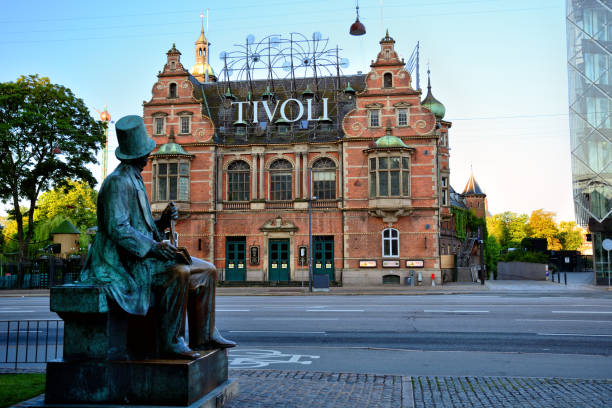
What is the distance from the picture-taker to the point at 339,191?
128ft

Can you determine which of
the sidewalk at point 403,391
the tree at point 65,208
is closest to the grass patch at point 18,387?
the sidewalk at point 403,391

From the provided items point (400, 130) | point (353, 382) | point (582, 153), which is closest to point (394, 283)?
point (400, 130)

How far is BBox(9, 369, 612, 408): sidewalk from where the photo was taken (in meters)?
6.59

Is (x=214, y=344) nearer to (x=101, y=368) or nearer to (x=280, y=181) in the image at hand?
(x=101, y=368)

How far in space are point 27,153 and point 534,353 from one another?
36.8 metres

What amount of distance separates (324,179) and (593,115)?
18.9 m

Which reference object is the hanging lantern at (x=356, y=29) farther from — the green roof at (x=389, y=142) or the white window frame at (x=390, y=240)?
the white window frame at (x=390, y=240)

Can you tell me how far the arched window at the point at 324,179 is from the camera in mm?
39438

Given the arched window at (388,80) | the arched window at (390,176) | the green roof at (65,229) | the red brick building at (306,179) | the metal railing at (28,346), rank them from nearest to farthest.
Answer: the metal railing at (28,346)
the arched window at (390,176)
the red brick building at (306,179)
the arched window at (388,80)
the green roof at (65,229)

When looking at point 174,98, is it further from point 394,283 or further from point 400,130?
point 394,283

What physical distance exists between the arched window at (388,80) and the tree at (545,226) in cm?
6765

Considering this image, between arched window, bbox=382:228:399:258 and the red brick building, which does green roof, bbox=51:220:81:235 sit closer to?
the red brick building

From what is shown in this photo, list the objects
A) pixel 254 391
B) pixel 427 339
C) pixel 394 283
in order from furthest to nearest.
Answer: pixel 394 283 → pixel 427 339 → pixel 254 391

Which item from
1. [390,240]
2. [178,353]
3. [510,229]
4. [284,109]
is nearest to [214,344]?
[178,353]
